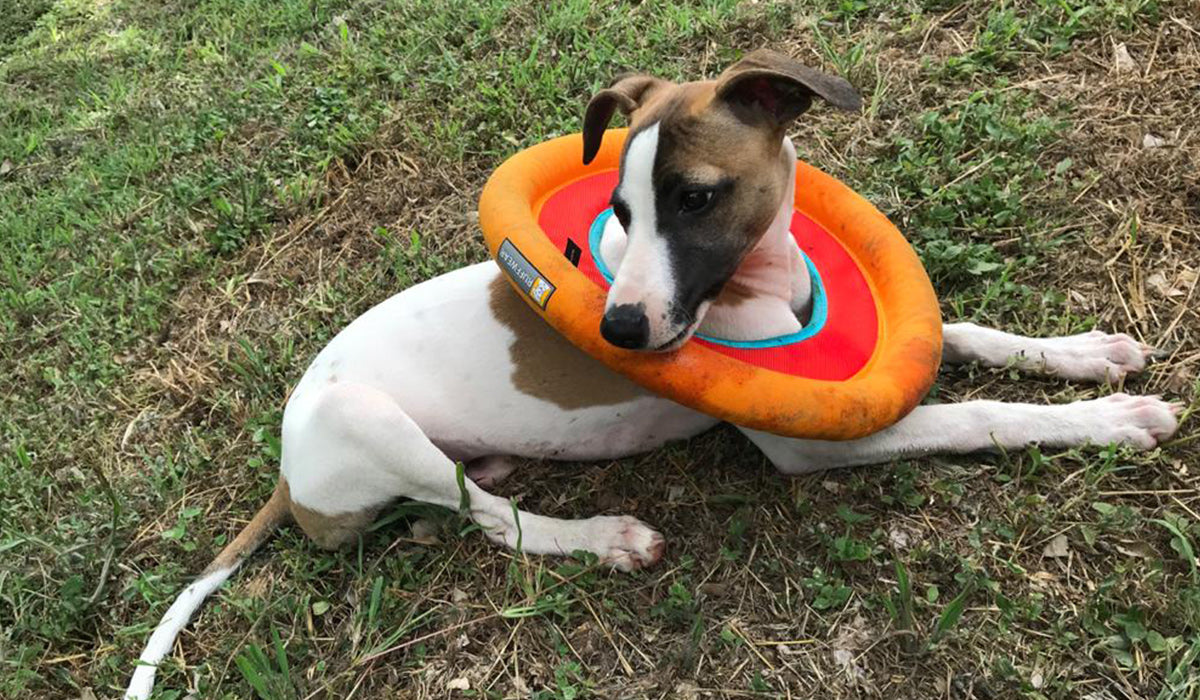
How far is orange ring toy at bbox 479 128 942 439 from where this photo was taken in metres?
3.04

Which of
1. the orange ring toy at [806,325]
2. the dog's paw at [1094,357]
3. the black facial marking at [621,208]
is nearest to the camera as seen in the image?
the orange ring toy at [806,325]

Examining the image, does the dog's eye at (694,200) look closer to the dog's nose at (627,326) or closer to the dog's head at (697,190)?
the dog's head at (697,190)

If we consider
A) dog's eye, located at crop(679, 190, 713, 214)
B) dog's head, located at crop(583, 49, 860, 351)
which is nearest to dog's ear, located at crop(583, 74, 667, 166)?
dog's head, located at crop(583, 49, 860, 351)

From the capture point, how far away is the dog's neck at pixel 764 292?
3430mm

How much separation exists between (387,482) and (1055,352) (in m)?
2.72

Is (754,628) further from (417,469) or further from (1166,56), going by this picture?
(1166,56)

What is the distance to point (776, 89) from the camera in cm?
323

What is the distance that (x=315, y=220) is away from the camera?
5457 mm

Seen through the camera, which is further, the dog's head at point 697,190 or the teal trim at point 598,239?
the teal trim at point 598,239

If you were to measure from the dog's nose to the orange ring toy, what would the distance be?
115mm

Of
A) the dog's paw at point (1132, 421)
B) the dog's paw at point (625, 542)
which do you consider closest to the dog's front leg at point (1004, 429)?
the dog's paw at point (1132, 421)

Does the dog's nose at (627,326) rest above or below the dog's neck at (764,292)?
above

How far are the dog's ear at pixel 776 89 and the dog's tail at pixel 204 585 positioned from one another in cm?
240

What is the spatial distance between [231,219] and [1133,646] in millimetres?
5098
